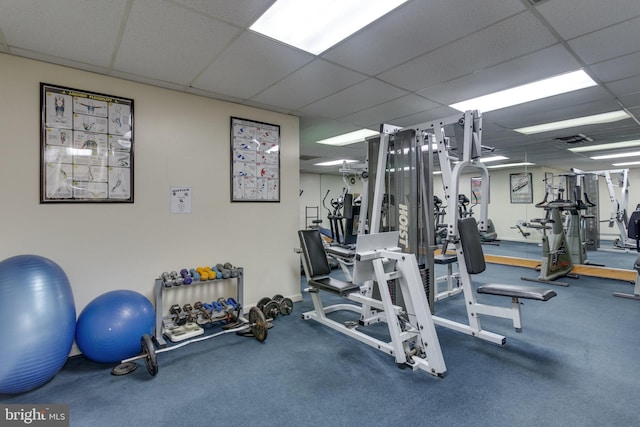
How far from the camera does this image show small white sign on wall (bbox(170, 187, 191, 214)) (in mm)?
2928

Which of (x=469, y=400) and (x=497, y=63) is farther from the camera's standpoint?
(x=497, y=63)

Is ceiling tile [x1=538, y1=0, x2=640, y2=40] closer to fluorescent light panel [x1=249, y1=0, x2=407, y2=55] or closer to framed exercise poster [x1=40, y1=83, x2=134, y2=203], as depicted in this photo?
fluorescent light panel [x1=249, y1=0, x2=407, y2=55]

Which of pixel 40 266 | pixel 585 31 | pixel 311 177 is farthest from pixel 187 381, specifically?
pixel 311 177

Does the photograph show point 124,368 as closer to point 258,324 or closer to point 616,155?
point 258,324

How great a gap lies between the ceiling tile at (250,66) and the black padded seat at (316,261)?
147 cm

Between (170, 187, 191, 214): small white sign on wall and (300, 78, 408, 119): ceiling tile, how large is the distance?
156cm

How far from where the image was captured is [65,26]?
6.05 feet

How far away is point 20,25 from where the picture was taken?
183cm

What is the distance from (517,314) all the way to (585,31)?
201cm

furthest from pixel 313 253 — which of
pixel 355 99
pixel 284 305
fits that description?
pixel 355 99

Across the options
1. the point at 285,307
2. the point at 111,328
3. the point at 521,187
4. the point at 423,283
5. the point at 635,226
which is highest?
the point at 521,187

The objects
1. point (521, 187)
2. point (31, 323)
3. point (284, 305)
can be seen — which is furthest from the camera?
point (521, 187)

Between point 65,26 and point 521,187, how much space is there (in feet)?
22.7

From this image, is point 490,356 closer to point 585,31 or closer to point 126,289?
point 585,31
